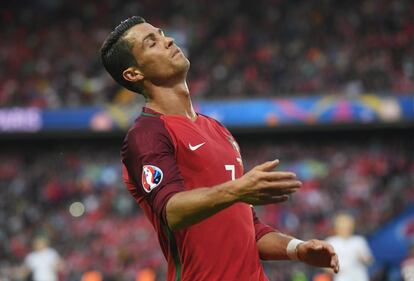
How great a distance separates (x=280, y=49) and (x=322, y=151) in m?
3.28

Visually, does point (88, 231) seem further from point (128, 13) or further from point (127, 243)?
point (128, 13)

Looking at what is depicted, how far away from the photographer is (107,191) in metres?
21.8

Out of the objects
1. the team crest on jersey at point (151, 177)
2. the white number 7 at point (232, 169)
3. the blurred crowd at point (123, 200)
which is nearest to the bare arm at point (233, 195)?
the team crest on jersey at point (151, 177)

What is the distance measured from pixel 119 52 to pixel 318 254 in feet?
4.23

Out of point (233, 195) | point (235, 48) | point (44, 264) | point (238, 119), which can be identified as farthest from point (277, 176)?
point (235, 48)

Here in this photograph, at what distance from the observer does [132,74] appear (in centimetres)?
371

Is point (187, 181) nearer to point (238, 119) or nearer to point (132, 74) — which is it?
point (132, 74)

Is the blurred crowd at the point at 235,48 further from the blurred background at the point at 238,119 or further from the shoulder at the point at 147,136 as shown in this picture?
the shoulder at the point at 147,136

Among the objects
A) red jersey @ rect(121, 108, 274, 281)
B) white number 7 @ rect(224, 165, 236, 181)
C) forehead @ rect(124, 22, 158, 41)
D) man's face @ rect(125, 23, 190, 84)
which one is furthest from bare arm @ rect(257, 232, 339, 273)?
forehead @ rect(124, 22, 158, 41)

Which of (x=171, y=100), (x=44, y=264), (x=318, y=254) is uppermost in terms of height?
(x=171, y=100)

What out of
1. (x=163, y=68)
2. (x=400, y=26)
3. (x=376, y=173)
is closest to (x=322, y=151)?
(x=376, y=173)

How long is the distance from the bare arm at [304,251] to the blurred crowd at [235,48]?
17584 millimetres

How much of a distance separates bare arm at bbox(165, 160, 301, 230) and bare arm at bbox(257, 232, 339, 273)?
0.55 meters

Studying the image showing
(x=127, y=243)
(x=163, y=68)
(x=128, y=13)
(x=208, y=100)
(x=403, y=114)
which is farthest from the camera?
(x=128, y=13)
